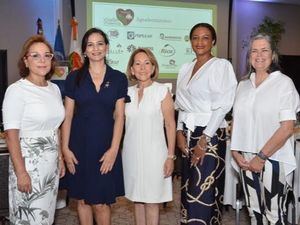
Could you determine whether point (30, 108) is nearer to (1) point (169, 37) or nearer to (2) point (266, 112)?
(2) point (266, 112)

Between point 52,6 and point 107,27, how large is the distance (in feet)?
3.15

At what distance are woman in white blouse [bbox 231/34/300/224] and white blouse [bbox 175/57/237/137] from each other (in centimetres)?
9

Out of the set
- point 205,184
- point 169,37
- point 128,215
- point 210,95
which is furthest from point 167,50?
point 205,184

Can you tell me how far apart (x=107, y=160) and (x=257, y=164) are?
852 millimetres

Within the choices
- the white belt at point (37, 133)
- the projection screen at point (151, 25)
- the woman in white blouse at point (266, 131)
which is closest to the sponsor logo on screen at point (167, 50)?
the projection screen at point (151, 25)

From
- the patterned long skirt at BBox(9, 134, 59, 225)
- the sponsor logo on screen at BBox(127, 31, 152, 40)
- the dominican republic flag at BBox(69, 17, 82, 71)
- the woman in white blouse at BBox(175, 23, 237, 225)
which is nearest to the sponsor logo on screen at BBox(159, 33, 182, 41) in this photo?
the sponsor logo on screen at BBox(127, 31, 152, 40)

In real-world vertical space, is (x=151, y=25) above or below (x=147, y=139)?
above

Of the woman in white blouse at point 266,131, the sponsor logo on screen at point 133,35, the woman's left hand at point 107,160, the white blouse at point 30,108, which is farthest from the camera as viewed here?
the sponsor logo on screen at point 133,35

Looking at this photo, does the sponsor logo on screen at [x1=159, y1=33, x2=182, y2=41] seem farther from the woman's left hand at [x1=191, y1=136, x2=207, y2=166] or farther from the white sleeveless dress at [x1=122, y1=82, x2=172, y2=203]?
the woman's left hand at [x1=191, y1=136, x2=207, y2=166]

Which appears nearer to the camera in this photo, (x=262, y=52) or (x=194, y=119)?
(x=262, y=52)

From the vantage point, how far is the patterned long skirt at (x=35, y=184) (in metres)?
1.98

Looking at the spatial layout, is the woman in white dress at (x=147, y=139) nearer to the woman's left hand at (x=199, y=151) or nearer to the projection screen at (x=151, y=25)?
the woman's left hand at (x=199, y=151)

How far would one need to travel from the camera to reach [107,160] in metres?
2.18

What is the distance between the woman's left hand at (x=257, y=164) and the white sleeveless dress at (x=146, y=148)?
54cm
